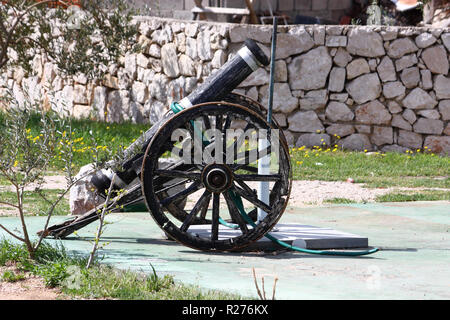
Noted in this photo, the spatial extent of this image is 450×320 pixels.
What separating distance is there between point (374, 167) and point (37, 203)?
4879 mm

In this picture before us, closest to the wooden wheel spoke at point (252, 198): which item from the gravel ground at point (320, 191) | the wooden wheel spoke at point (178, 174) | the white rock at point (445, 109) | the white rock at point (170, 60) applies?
the wooden wheel spoke at point (178, 174)

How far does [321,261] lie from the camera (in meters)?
5.88

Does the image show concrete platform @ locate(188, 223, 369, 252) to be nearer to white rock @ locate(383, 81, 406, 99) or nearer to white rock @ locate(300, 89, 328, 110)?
white rock @ locate(300, 89, 328, 110)

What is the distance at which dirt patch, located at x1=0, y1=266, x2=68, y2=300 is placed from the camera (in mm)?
4746

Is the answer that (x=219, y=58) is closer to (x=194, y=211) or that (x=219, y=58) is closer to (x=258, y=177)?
(x=258, y=177)

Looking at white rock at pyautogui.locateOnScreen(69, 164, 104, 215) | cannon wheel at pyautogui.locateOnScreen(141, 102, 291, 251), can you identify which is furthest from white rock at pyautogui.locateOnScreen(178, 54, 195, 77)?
cannon wheel at pyautogui.locateOnScreen(141, 102, 291, 251)

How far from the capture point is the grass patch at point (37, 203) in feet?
26.4

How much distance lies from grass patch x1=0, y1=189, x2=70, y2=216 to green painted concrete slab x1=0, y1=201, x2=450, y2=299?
1.84ft

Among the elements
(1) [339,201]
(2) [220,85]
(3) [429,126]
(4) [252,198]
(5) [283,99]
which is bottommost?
(1) [339,201]

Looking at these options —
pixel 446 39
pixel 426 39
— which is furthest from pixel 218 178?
pixel 446 39

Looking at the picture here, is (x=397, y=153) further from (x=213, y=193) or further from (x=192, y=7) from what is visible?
(x=213, y=193)

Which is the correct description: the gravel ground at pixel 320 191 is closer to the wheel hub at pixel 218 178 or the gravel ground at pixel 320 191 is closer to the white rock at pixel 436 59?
the wheel hub at pixel 218 178
